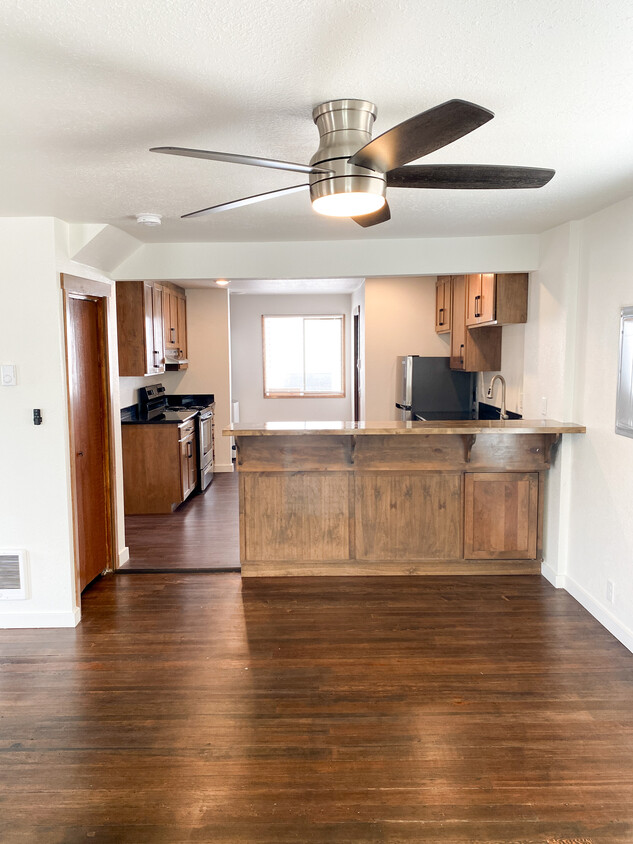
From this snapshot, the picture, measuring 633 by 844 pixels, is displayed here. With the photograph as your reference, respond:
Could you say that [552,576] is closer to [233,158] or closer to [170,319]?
[233,158]

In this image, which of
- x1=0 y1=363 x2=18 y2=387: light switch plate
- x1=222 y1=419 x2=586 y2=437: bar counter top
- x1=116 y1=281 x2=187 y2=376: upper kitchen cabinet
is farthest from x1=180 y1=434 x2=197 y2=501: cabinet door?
x1=0 y1=363 x2=18 y2=387: light switch plate

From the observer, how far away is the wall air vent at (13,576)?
3.52 metres

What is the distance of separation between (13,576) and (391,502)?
2.42 metres

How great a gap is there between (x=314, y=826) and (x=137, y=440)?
4.37 meters

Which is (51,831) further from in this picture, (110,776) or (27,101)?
(27,101)

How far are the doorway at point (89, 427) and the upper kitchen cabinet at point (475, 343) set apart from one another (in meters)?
2.98

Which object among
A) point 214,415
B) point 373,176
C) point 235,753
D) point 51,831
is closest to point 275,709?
point 235,753

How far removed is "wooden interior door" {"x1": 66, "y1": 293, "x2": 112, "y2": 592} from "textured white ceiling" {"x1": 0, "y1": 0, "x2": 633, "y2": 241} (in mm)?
1192

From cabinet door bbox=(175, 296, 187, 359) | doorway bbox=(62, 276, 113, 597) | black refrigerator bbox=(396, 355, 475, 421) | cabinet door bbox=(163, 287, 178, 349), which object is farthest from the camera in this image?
cabinet door bbox=(175, 296, 187, 359)

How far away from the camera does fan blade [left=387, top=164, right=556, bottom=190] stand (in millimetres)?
1764

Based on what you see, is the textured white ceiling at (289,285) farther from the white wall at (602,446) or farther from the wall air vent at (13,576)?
the wall air vent at (13,576)

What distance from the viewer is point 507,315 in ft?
14.4

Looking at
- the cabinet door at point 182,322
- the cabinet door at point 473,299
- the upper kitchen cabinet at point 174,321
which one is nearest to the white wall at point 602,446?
the cabinet door at point 473,299

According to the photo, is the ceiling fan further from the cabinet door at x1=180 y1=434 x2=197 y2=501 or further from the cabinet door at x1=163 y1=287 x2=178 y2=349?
the cabinet door at x1=163 y1=287 x2=178 y2=349
